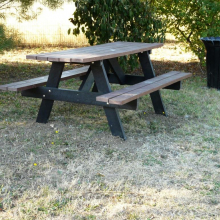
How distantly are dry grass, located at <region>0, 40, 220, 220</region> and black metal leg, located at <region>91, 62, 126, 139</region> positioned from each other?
0.09 metres

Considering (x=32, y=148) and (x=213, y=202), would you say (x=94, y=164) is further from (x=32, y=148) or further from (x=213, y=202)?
(x=213, y=202)

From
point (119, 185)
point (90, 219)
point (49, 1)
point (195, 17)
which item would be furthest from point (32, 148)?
point (195, 17)

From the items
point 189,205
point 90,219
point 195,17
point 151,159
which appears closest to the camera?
point 90,219

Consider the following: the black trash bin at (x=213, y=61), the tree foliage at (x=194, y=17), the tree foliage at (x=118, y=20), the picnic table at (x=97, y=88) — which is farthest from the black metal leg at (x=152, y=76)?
the tree foliage at (x=194, y=17)

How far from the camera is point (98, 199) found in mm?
2779

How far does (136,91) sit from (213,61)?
2.97 m

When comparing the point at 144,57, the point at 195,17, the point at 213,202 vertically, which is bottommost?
the point at 213,202

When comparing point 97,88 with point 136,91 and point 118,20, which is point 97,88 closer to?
point 136,91

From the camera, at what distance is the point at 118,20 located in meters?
7.26

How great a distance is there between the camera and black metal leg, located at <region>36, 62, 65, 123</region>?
4.20 metres

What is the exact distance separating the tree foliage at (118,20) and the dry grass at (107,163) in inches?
87.7

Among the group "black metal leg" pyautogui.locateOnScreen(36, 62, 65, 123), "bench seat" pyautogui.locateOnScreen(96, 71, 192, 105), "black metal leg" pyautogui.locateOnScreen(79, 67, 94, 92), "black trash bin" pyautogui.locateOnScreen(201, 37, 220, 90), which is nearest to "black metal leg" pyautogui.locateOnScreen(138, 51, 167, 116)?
"bench seat" pyautogui.locateOnScreen(96, 71, 192, 105)

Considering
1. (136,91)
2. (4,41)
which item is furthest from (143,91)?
(4,41)

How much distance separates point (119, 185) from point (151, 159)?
2.12 ft
